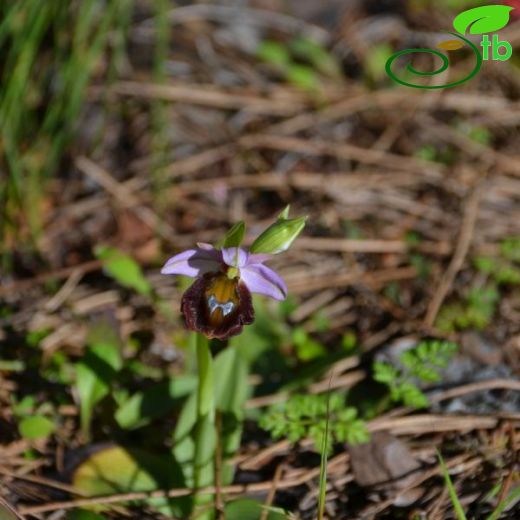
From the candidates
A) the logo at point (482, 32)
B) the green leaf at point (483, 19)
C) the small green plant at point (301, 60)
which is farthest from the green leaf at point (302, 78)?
the green leaf at point (483, 19)

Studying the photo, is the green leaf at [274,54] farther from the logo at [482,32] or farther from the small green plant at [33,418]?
the small green plant at [33,418]

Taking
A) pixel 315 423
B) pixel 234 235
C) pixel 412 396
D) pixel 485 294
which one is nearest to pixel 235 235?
pixel 234 235

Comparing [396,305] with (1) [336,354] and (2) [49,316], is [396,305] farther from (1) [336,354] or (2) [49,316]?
(2) [49,316]

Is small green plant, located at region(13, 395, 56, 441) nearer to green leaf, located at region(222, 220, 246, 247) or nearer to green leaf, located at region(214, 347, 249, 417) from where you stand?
green leaf, located at region(214, 347, 249, 417)

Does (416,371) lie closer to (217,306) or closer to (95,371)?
(217,306)

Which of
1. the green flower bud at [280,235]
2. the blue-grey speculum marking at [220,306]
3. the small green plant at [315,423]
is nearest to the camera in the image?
the green flower bud at [280,235]

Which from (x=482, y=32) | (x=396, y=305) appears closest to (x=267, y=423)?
(x=396, y=305)
